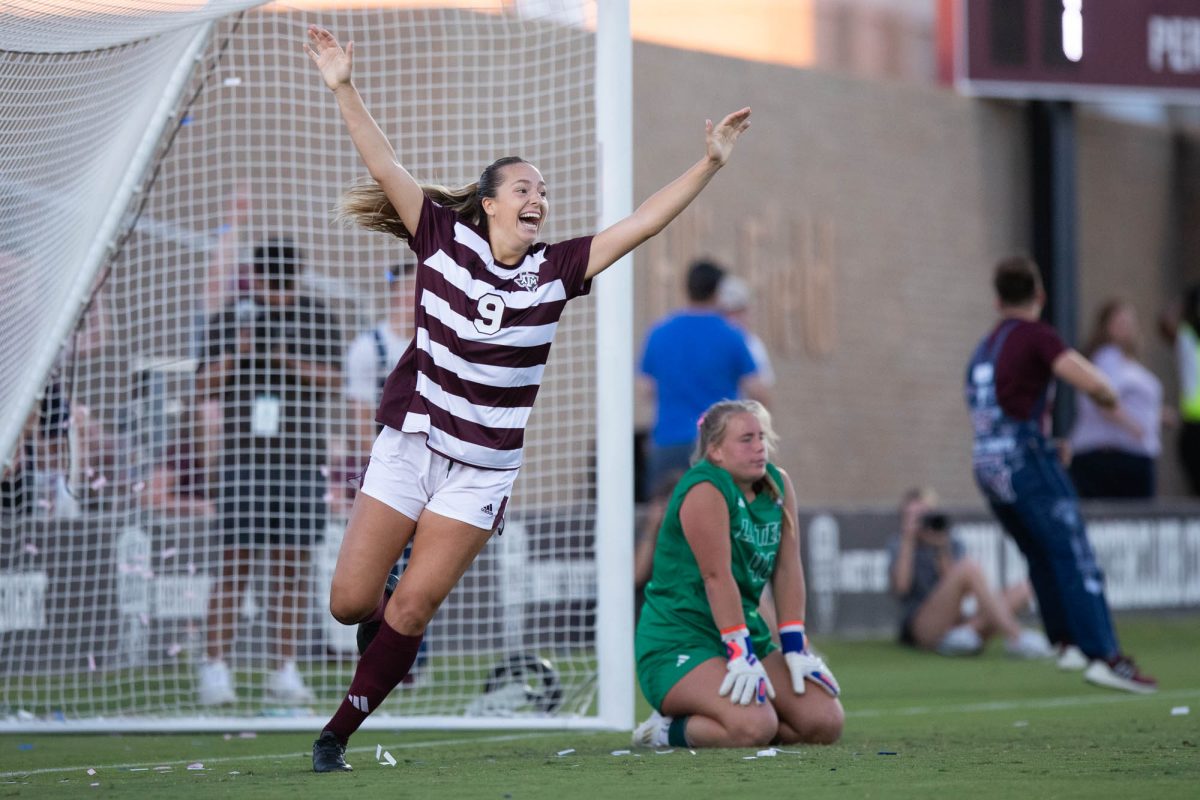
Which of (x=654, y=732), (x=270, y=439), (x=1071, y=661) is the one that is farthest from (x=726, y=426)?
(x=1071, y=661)

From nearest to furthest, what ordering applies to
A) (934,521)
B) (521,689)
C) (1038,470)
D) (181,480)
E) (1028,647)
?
(521,689), (181,480), (1038,470), (1028,647), (934,521)

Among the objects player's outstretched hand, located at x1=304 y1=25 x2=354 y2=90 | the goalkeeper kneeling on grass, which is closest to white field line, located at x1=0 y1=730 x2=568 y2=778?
the goalkeeper kneeling on grass

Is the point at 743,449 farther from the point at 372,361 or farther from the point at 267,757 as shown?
the point at 372,361

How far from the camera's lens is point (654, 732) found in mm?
5938

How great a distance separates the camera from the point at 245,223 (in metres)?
8.12

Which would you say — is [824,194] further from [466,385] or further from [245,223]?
[466,385]

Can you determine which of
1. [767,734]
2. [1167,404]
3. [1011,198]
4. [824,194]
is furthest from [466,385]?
[1167,404]

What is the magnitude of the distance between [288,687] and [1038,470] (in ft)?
11.6

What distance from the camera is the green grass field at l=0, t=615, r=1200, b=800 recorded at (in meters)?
4.51

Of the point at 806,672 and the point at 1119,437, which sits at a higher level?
the point at 1119,437

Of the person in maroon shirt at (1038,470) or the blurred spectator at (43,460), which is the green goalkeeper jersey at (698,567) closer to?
the person in maroon shirt at (1038,470)

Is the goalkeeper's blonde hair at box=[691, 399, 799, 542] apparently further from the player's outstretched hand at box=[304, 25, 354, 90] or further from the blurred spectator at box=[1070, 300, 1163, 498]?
the blurred spectator at box=[1070, 300, 1163, 498]

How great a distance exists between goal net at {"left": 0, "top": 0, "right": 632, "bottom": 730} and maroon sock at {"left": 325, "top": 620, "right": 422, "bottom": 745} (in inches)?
71.1

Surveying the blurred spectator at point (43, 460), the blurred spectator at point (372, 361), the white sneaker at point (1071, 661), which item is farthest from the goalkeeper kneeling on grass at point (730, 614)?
the white sneaker at point (1071, 661)
